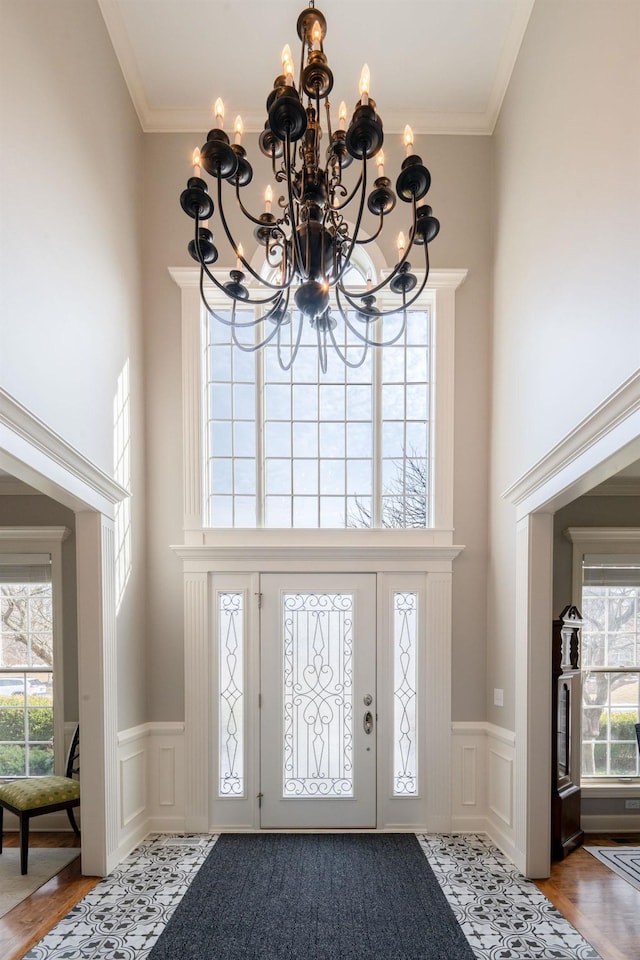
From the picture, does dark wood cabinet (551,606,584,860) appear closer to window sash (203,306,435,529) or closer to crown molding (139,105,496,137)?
window sash (203,306,435,529)

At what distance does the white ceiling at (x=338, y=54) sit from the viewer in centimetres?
497

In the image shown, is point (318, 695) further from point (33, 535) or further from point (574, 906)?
point (33, 535)

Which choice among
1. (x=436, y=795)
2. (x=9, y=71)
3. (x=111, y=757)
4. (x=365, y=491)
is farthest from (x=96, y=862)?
(x=9, y=71)

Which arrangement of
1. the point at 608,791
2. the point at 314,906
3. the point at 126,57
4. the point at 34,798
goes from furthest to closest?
the point at 608,791 → the point at 126,57 → the point at 34,798 → the point at 314,906

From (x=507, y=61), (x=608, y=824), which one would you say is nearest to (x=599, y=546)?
(x=608, y=824)

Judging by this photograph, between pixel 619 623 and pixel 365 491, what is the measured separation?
2.39m

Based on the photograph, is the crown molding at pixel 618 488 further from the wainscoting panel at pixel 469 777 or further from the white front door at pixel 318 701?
the wainscoting panel at pixel 469 777

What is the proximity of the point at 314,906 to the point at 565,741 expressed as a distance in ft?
7.47

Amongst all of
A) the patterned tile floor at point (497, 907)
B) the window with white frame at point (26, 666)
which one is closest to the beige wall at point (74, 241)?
the window with white frame at point (26, 666)

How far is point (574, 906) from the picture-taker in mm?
4281

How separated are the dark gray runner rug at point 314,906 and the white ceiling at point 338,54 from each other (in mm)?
5678

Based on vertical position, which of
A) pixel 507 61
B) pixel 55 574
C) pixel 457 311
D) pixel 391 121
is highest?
pixel 507 61

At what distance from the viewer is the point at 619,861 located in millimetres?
5031

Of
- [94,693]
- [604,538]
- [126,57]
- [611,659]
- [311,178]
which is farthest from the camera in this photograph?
[611,659]
